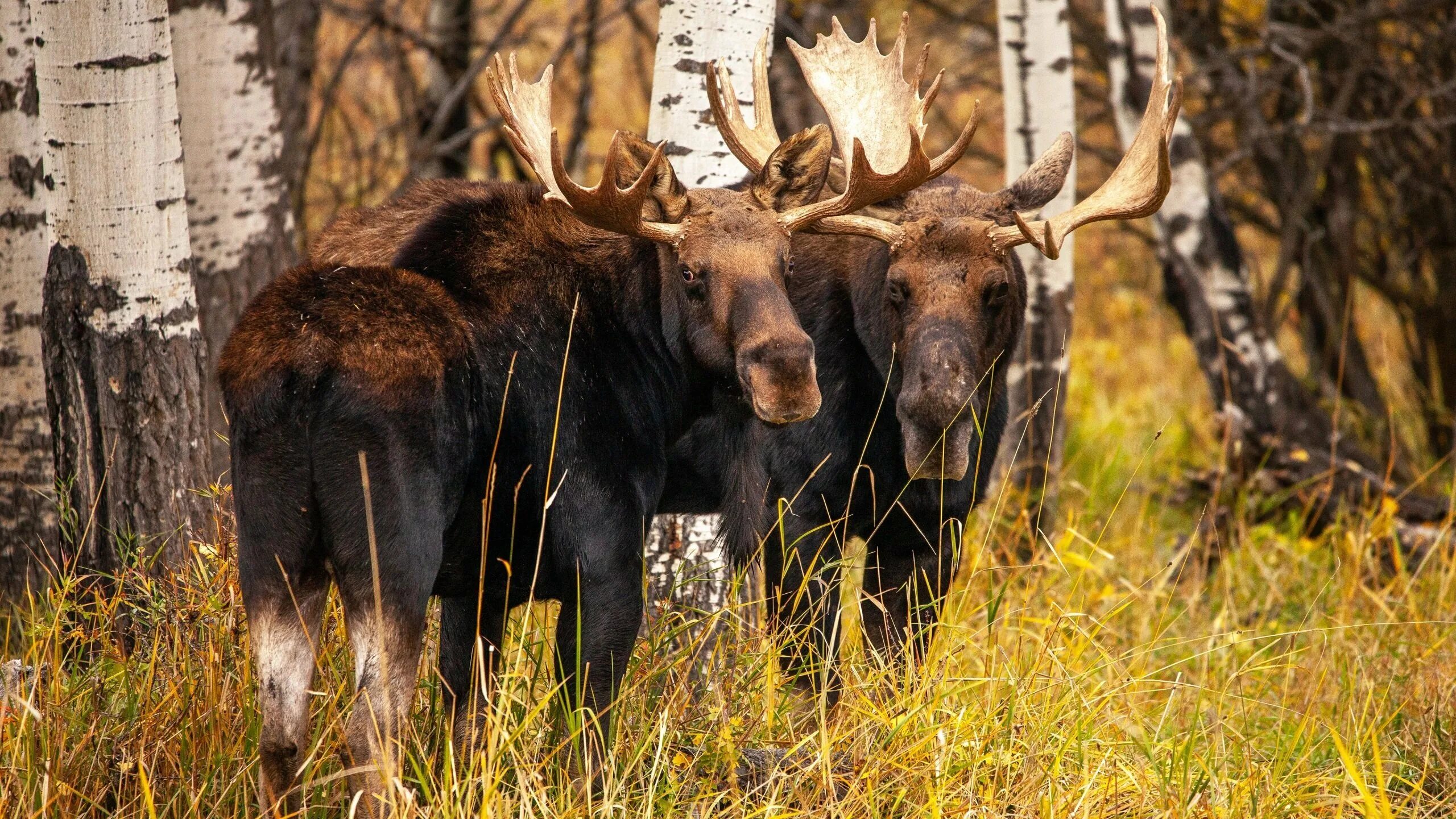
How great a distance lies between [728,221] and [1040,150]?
3.18m

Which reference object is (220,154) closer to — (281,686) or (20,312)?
(20,312)

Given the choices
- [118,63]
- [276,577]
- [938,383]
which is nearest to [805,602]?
[938,383]

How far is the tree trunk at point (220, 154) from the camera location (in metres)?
5.38

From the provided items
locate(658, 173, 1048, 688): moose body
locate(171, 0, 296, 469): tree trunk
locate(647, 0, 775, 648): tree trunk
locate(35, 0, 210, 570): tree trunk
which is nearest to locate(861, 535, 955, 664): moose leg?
locate(658, 173, 1048, 688): moose body

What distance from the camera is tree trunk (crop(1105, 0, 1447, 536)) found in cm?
720

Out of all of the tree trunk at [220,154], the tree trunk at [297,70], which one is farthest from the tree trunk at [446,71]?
the tree trunk at [220,154]

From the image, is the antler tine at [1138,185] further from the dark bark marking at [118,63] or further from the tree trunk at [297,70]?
→ the tree trunk at [297,70]

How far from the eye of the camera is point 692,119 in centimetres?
479

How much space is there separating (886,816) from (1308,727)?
77.7 inches

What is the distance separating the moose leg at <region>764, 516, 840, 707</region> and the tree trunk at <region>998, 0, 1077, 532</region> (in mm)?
2130

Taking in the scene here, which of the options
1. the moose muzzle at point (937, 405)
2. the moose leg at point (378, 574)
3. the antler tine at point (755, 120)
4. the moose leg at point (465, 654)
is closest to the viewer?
the moose leg at point (378, 574)

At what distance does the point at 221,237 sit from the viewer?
5.39 m

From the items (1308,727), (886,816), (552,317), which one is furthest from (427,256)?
(1308,727)

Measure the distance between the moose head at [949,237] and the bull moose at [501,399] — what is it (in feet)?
0.99
